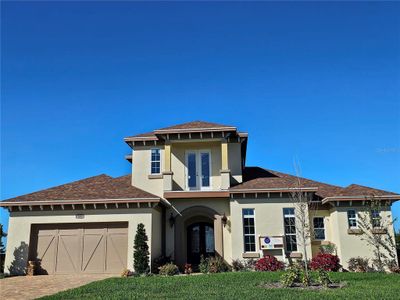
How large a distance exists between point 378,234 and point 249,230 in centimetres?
643

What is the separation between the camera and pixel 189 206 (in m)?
21.8

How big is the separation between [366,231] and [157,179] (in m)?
11.5

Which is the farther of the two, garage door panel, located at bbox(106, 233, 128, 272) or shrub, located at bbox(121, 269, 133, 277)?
garage door panel, located at bbox(106, 233, 128, 272)

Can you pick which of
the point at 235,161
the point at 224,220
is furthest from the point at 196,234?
the point at 235,161

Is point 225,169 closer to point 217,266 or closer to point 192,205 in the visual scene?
point 192,205

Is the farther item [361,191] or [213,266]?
[361,191]

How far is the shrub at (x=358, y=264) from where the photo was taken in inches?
766

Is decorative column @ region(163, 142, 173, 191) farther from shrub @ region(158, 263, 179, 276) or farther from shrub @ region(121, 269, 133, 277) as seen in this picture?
shrub @ region(121, 269, 133, 277)

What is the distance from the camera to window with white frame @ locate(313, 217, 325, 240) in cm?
2131

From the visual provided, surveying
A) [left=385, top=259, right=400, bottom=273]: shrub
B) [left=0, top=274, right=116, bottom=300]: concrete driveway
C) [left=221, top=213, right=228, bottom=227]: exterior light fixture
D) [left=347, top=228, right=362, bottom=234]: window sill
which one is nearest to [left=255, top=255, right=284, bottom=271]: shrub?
[left=221, top=213, right=228, bottom=227]: exterior light fixture

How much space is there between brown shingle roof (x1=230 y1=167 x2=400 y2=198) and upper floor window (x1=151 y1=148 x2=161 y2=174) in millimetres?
4831

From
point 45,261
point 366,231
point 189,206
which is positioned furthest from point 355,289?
point 45,261

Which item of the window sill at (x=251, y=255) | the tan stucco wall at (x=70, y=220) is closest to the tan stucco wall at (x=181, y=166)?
the tan stucco wall at (x=70, y=220)

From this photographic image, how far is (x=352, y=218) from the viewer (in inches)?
807
